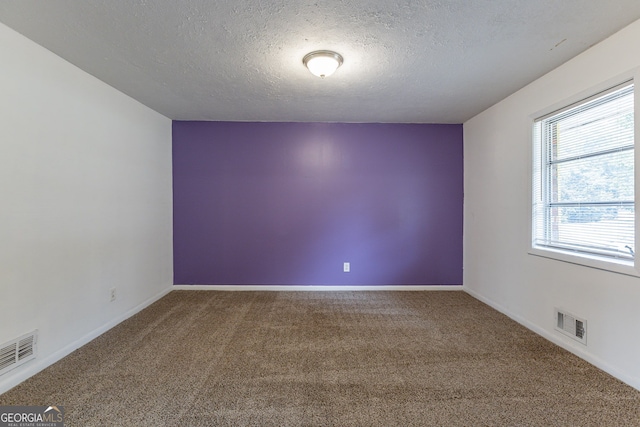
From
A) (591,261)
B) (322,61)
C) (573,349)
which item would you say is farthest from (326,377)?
(322,61)

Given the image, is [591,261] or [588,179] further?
[588,179]

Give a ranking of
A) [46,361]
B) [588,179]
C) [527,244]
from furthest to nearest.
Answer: [527,244] < [588,179] < [46,361]

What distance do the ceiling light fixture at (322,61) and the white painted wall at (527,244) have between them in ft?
6.05

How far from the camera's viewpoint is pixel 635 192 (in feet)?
5.77

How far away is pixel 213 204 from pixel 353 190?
1.96m

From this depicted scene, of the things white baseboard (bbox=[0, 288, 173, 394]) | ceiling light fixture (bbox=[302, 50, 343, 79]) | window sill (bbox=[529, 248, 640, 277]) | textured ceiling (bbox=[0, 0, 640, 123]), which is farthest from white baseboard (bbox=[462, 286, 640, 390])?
white baseboard (bbox=[0, 288, 173, 394])

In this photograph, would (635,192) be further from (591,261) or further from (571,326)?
(571,326)

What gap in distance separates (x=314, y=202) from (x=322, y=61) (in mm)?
2063

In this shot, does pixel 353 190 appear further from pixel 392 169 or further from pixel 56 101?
pixel 56 101

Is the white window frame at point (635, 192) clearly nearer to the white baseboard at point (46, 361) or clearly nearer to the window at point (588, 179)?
the window at point (588, 179)

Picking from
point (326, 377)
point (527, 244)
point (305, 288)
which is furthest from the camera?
point (305, 288)

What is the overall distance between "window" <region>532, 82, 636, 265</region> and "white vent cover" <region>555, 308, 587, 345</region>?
50 centimetres

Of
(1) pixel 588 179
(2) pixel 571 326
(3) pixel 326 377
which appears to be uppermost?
(1) pixel 588 179

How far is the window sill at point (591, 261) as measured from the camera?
1804 millimetres
